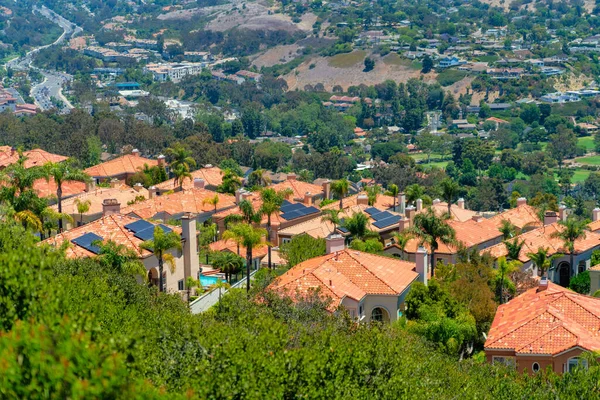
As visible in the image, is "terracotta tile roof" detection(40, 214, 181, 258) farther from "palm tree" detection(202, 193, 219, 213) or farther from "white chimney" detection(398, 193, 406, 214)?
"white chimney" detection(398, 193, 406, 214)

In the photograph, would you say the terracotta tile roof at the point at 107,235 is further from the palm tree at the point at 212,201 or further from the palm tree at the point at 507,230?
the palm tree at the point at 507,230

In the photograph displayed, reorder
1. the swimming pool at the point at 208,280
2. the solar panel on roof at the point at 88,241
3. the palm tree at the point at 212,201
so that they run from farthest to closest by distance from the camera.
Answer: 1. the palm tree at the point at 212,201
2. the swimming pool at the point at 208,280
3. the solar panel on roof at the point at 88,241

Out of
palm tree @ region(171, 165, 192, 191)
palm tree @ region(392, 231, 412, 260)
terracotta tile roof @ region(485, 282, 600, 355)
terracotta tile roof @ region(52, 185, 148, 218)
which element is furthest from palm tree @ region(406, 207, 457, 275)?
palm tree @ region(171, 165, 192, 191)

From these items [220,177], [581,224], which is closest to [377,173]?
[220,177]

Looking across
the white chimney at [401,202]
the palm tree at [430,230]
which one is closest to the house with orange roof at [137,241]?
the palm tree at [430,230]

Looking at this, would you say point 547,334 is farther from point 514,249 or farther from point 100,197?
point 100,197

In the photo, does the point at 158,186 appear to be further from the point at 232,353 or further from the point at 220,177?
the point at 232,353
